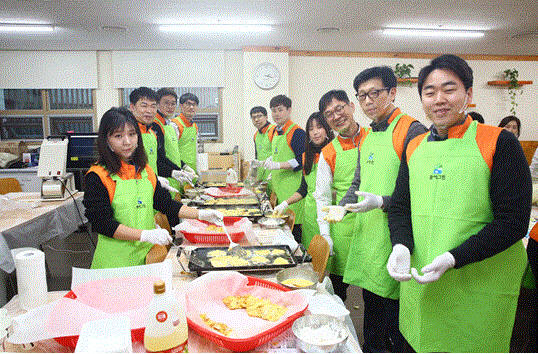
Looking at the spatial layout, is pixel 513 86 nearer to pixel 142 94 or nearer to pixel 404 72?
pixel 404 72

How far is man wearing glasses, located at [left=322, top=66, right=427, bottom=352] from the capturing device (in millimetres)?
1858

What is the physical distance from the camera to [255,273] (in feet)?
6.01

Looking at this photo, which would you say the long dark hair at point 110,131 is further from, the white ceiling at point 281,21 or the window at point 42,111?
the window at point 42,111

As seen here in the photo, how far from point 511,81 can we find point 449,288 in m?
7.69

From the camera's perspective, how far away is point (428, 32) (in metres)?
5.73

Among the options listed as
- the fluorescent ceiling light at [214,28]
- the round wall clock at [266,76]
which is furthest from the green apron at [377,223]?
the round wall clock at [266,76]

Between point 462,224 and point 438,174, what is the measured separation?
0.72 ft

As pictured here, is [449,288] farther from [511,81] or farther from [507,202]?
[511,81]

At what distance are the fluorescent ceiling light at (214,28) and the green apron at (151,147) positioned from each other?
2.55 meters

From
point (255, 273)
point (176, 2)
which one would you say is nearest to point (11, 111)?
point (176, 2)

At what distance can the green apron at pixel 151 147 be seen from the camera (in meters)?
3.49

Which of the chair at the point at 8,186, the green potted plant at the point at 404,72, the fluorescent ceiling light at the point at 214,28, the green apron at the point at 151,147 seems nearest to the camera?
the green apron at the point at 151,147

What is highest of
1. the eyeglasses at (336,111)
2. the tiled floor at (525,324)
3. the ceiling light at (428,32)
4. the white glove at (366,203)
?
the ceiling light at (428,32)

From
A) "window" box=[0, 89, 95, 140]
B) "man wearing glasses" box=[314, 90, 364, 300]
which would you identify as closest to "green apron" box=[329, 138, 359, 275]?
"man wearing glasses" box=[314, 90, 364, 300]
